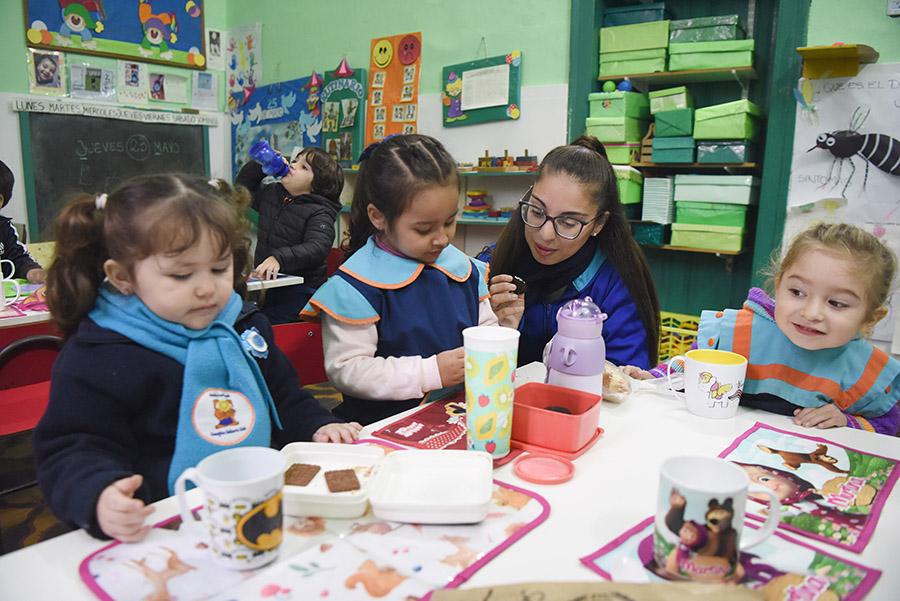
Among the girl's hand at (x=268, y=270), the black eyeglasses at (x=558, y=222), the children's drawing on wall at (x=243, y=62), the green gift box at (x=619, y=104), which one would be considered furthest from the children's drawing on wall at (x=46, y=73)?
the black eyeglasses at (x=558, y=222)

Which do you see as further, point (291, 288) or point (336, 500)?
point (291, 288)

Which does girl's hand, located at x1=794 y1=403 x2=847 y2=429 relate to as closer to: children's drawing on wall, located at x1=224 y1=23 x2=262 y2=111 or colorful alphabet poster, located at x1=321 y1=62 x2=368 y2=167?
colorful alphabet poster, located at x1=321 y1=62 x2=368 y2=167

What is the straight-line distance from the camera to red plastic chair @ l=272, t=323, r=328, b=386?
1502 mm

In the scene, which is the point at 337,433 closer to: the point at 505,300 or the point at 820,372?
the point at 505,300

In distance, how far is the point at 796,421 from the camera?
122 cm

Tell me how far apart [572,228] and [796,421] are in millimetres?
734

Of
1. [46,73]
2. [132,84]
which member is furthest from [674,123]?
[46,73]

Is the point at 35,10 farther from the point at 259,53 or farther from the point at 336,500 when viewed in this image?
the point at 336,500

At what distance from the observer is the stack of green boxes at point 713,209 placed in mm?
3045

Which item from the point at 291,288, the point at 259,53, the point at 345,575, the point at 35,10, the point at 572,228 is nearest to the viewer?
the point at 345,575

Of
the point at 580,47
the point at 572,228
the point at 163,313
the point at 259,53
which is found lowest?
the point at 163,313

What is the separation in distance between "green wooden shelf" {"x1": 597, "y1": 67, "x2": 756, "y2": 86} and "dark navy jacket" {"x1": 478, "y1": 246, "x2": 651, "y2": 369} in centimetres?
170

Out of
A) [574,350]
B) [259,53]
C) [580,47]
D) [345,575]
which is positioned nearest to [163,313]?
[345,575]

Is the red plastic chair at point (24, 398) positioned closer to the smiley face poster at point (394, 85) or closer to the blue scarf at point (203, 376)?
the blue scarf at point (203, 376)
